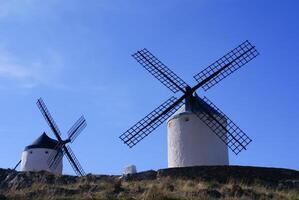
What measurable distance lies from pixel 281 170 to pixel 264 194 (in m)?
3.33

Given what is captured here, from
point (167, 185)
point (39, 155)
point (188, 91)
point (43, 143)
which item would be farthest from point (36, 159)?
point (167, 185)

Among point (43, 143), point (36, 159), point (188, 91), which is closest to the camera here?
point (188, 91)

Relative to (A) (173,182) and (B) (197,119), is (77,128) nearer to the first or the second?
(B) (197,119)

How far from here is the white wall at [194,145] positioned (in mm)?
22719

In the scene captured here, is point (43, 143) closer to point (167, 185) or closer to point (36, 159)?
point (36, 159)

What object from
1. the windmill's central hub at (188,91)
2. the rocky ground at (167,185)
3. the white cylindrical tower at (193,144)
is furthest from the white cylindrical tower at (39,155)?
the windmill's central hub at (188,91)

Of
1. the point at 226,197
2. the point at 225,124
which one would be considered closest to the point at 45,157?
the point at 225,124

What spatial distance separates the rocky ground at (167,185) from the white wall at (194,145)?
2.52 meters

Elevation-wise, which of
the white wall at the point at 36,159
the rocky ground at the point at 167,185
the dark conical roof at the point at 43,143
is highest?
the dark conical roof at the point at 43,143

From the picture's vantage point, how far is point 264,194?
56.0ft

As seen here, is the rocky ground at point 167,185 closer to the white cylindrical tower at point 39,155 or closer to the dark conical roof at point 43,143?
the white cylindrical tower at point 39,155

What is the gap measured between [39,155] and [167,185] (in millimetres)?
14858

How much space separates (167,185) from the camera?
18203 millimetres

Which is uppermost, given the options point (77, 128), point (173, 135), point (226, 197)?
point (77, 128)
